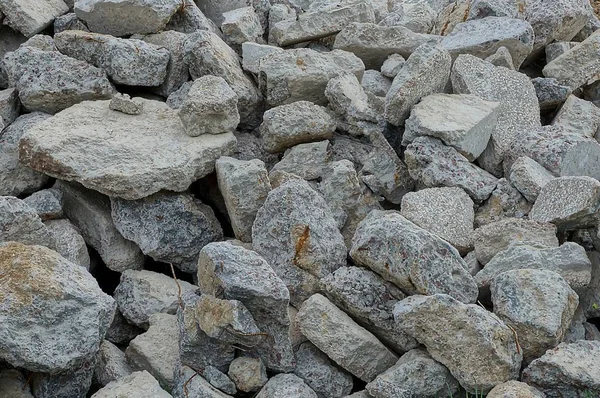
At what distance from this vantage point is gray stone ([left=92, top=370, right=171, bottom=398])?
3.41 m

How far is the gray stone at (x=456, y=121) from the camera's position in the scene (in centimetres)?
436

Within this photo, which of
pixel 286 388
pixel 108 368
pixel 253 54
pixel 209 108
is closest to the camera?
pixel 286 388

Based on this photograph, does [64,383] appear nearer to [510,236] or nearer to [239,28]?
[510,236]

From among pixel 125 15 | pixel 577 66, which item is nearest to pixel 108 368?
pixel 125 15

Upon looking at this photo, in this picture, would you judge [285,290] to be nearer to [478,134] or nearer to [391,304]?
[391,304]

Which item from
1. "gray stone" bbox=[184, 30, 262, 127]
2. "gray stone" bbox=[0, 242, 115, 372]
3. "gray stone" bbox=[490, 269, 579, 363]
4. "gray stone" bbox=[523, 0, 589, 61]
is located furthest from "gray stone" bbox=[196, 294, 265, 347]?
"gray stone" bbox=[523, 0, 589, 61]

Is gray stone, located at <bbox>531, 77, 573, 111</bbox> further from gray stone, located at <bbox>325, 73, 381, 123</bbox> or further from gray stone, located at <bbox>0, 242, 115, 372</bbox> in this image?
gray stone, located at <bbox>0, 242, 115, 372</bbox>

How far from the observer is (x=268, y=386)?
11.5ft

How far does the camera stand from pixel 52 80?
4.63m

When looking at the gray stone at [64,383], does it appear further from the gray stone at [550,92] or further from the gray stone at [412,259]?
the gray stone at [550,92]

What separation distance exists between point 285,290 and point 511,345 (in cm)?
89

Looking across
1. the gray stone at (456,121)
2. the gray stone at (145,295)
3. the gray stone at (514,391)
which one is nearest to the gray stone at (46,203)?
the gray stone at (145,295)

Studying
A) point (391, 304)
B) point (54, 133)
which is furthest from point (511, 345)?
point (54, 133)

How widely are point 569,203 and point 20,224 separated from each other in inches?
92.9
